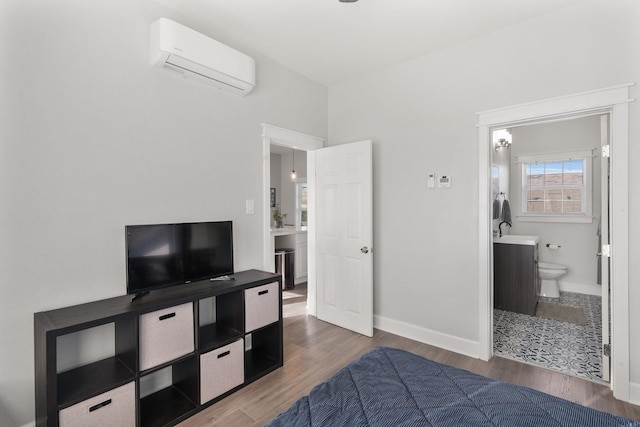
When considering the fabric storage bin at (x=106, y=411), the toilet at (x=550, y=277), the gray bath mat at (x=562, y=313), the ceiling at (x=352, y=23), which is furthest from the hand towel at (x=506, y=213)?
the fabric storage bin at (x=106, y=411)

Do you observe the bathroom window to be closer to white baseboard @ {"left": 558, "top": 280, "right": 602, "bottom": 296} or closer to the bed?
white baseboard @ {"left": 558, "top": 280, "right": 602, "bottom": 296}

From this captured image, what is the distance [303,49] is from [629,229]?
10.1 ft

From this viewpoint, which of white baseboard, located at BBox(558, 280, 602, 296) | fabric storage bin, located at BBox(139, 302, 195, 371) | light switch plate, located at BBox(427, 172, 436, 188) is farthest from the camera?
white baseboard, located at BBox(558, 280, 602, 296)

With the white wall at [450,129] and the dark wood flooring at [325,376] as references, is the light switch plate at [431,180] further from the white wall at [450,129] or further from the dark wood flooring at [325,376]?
the dark wood flooring at [325,376]

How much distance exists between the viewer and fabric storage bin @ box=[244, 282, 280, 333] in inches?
99.7

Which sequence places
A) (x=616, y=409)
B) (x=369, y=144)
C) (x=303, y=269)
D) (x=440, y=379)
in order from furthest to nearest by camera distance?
(x=303, y=269) → (x=369, y=144) → (x=616, y=409) → (x=440, y=379)

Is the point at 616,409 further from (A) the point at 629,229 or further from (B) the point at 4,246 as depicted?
(B) the point at 4,246

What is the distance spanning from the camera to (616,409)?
2168mm

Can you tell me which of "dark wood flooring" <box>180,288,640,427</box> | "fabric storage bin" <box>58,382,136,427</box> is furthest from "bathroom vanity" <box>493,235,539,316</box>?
"fabric storage bin" <box>58,382,136,427</box>

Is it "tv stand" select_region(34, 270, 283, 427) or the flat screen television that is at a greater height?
the flat screen television

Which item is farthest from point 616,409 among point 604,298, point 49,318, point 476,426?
point 49,318

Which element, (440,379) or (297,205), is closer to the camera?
(440,379)

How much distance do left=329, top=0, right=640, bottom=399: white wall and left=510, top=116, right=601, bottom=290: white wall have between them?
2.87 meters

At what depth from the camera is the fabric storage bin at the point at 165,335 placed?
195cm
